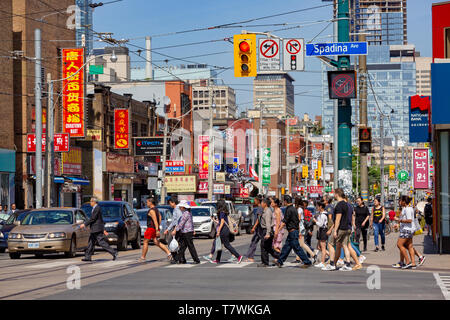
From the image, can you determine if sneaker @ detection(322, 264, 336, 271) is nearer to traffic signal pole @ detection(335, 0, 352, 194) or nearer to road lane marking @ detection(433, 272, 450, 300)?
road lane marking @ detection(433, 272, 450, 300)

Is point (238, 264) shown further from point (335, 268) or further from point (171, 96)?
point (171, 96)

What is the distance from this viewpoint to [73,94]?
48.4 m

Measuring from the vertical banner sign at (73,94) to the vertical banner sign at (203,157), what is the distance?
27.1m

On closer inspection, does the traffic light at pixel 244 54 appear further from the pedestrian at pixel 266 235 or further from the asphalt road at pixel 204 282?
the asphalt road at pixel 204 282

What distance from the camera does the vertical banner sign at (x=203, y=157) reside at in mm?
75500

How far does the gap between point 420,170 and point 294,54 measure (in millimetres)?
22397

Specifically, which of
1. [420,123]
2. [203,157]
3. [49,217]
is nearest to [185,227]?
[49,217]

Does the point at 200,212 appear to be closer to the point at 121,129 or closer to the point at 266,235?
the point at 121,129

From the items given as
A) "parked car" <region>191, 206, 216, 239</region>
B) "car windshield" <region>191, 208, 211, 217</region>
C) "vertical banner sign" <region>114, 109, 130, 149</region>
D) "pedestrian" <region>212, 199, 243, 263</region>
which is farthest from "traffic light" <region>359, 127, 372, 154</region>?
"vertical banner sign" <region>114, 109, 130, 149</region>

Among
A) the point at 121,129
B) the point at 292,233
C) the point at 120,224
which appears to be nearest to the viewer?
the point at 292,233

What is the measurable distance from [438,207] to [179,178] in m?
42.8
